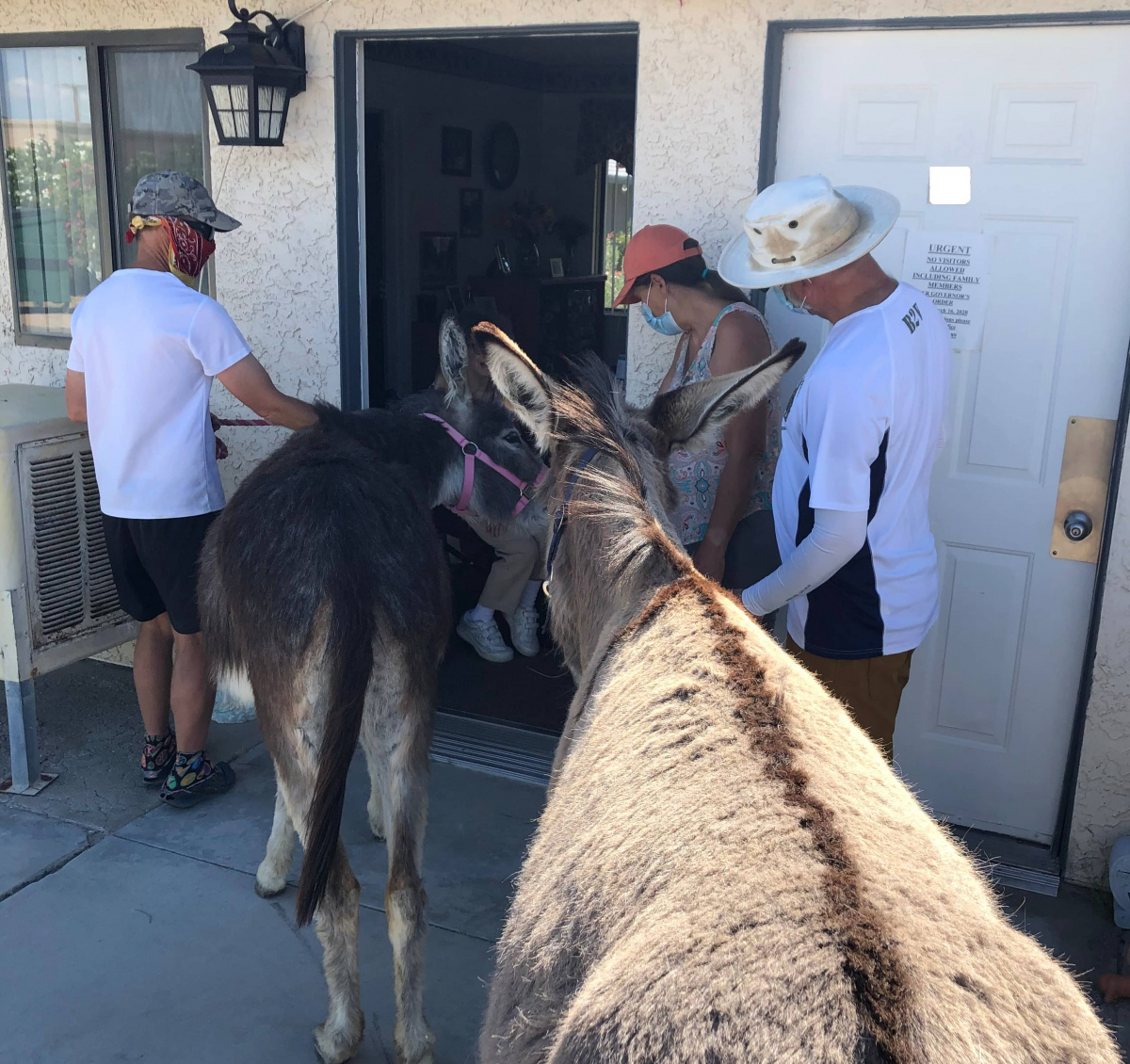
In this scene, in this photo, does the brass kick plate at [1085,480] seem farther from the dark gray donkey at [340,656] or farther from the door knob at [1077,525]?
the dark gray donkey at [340,656]

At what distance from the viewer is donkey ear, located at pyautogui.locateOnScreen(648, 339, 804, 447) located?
232 centimetres

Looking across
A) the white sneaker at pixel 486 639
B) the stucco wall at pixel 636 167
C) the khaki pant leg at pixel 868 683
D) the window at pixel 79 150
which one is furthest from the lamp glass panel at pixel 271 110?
the khaki pant leg at pixel 868 683

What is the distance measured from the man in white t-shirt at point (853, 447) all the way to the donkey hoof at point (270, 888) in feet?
6.38

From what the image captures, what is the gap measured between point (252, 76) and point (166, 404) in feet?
4.93

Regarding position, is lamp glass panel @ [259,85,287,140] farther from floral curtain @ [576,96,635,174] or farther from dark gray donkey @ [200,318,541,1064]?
floral curtain @ [576,96,635,174]

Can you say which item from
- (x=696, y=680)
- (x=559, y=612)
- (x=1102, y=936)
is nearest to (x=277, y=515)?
(x=559, y=612)

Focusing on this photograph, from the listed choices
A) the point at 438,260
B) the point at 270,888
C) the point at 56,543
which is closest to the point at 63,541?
the point at 56,543

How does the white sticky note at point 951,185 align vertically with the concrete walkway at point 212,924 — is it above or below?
above

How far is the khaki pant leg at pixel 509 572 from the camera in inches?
196

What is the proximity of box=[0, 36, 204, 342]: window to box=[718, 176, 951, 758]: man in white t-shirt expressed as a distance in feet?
10.8

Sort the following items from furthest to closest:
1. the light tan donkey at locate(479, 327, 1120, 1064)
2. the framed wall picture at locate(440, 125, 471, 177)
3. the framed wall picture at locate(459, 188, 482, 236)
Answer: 1. the framed wall picture at locate(459, 188, 482, 236)
2. the framed wall picture at locate(440, 125, 471, 177)
3. the light tan donkey at locate(479, 327, 1120, 1064)

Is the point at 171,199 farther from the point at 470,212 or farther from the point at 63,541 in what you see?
the point at 470,212

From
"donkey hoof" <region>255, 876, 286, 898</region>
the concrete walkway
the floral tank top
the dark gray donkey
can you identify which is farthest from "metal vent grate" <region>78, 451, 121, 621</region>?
the floral tank top

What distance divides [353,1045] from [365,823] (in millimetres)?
1206
